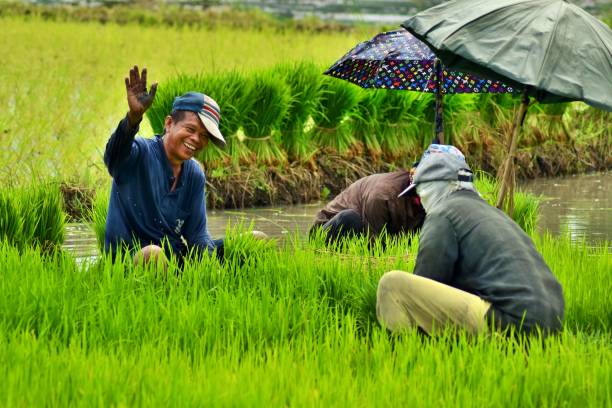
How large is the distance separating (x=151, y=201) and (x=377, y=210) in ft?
5.21

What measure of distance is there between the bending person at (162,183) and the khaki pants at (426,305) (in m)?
1.48

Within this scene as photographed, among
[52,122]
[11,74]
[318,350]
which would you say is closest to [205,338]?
[318,350]

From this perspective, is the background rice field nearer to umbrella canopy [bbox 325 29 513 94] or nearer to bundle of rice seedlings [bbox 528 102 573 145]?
bundle of rice seedlings [bbox 528 102 573 145]

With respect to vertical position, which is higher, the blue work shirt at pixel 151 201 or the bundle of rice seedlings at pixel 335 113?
the blue work shirt at pixel 151 201

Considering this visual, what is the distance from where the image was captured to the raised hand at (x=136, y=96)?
6.00 m

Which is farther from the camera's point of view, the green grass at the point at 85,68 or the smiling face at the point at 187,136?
the green grass at the point at 85,68

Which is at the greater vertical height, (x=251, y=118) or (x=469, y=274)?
(x=469, y=274)

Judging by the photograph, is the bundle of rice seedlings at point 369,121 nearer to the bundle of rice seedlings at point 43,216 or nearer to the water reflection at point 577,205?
the water reflection at point 577,205

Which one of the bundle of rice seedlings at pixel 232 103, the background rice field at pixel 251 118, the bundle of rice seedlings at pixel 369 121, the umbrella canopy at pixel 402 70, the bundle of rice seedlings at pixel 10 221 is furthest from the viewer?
the bundle of rice seedlings at pixel 369 121

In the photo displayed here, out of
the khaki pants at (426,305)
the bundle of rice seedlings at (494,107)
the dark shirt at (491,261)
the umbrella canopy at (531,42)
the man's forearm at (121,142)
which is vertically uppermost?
the umbrella canopy at (531,42)

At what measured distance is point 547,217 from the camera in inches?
453

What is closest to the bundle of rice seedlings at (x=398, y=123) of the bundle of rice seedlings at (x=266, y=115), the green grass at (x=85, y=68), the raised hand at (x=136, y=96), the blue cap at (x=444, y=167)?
the green grass at (x=85, y=68)

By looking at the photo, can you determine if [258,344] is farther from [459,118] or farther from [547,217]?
[459,118]

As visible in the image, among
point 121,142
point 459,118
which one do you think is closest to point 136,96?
point 121,142
